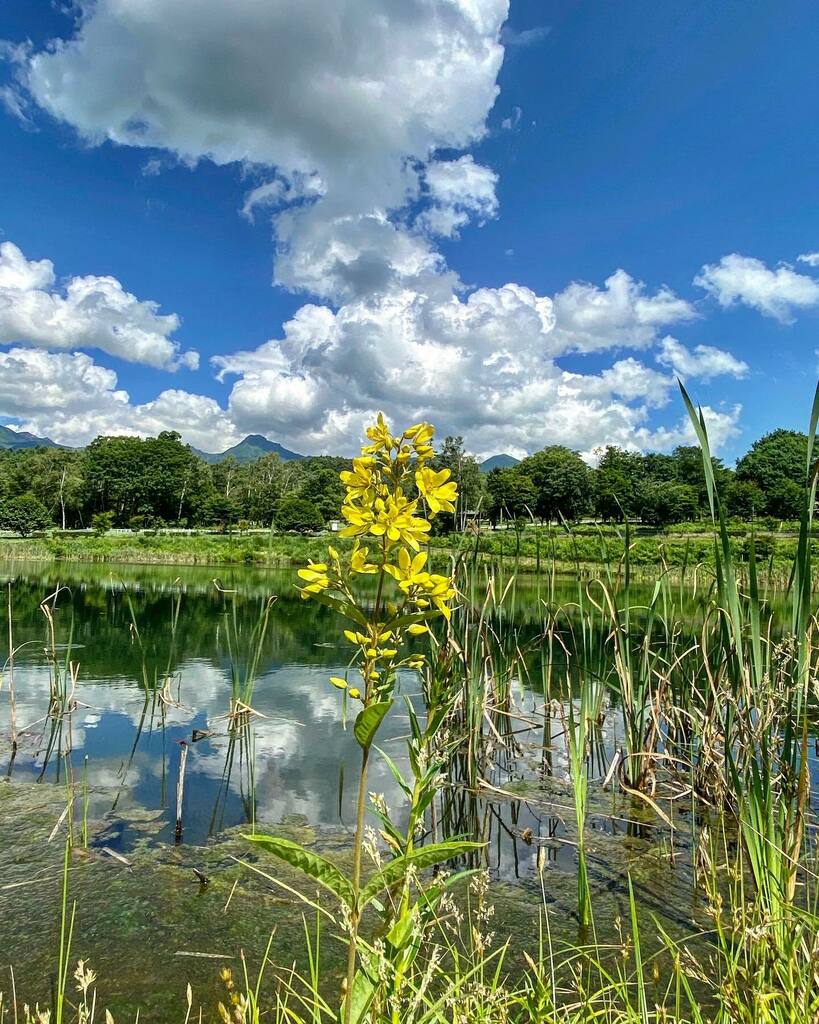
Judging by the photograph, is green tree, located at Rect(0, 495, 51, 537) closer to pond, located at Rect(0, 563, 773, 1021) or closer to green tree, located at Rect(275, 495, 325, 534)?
green tree, located at Rect(275, 495, 325, 534)

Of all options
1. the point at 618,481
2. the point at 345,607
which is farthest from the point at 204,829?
the point at 618,481

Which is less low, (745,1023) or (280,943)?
(745,1023)

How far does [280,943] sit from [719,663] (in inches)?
122

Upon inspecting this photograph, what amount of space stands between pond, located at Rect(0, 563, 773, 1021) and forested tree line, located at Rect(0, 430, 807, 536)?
3914 cm

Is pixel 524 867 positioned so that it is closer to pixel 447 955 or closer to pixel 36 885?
pixel 447 955

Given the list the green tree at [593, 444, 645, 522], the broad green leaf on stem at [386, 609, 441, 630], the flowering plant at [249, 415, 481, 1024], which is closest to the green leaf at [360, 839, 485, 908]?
the flowering plant at [249, 415, 481, 1024]

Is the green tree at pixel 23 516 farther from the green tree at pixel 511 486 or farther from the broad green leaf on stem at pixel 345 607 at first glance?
the broad green leaf on stem at pixel 345 607

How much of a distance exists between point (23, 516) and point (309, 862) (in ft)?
185

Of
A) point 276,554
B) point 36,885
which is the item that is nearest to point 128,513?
point 276,554

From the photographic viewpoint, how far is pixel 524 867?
381 cm

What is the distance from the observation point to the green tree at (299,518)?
45906 millimetres

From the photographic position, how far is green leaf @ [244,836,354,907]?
41.5 inches

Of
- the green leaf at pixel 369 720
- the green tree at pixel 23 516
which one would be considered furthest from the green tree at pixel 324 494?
the green leaf at pixel 369 720

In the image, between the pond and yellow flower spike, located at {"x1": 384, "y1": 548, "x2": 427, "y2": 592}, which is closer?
yellow flower spike, located at {"x1": 384, "y1": 548, "x2": 427, "y2": 592}
